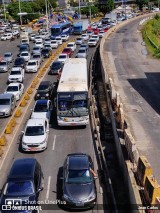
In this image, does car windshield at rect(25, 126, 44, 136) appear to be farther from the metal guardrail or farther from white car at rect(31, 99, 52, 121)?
white car at rect(31, 99, 52, 121)

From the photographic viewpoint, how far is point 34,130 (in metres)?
22.9

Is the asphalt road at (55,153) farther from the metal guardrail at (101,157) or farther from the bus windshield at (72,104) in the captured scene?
the bus windshield at (72,104)

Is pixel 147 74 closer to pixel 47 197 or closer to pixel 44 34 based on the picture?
pixel 47 197

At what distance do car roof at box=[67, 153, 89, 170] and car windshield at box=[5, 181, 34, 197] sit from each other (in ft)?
7.68

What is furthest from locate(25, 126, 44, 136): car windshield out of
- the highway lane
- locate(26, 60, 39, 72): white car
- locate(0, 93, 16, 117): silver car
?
locate(26, 60, 39, 72): white car

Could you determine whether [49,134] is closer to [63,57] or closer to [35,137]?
[35,137]

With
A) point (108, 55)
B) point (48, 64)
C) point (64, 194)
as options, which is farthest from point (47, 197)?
point (108, 55)

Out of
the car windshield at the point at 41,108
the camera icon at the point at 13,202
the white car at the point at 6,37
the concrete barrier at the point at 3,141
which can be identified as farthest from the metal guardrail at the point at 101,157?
the white car at the point at 6,37

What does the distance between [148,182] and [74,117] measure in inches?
432

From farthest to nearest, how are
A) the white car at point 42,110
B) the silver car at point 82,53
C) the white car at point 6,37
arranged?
the white car at point 6,37 < the silver car at point 82,53 < the white car at point 42,110

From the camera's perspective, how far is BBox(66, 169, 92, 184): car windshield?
54.9 feet

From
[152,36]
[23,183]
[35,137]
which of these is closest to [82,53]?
[35,137]

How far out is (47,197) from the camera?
17.4 metres

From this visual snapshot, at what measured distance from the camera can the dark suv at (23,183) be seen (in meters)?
15.6
